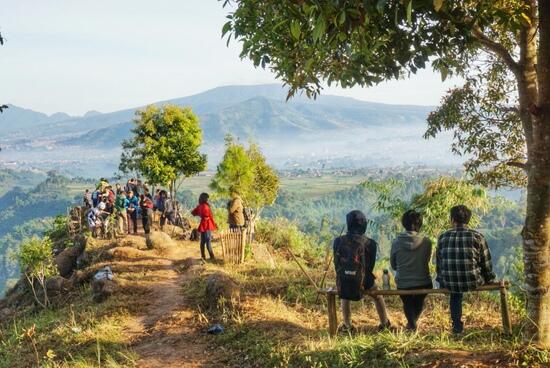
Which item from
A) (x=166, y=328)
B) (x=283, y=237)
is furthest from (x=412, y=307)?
(x=283, y=237)

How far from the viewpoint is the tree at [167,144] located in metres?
27.5

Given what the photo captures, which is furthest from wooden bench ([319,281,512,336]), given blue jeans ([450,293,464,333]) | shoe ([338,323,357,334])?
shoe ([338,323,357,334])

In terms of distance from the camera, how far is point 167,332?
8617 millimetres

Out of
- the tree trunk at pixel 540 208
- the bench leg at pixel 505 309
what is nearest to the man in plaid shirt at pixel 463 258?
the bench leg at pixel 505 309

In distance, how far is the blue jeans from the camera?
659cm

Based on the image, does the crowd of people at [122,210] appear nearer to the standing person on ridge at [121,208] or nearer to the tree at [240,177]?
the standing person on ridge at [121,208]

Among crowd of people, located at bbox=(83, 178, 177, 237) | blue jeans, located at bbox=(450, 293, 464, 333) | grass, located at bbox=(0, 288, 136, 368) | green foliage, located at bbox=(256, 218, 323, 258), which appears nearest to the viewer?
blue jeans, located at bbox=(450, 293, 464, 333)

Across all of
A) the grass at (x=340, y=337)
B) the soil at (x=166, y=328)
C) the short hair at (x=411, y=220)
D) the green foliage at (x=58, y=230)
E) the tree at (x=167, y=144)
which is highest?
the tree at (x=167, y=144)

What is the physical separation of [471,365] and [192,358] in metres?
4.15

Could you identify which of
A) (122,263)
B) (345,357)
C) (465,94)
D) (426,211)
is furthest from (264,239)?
(345,357)

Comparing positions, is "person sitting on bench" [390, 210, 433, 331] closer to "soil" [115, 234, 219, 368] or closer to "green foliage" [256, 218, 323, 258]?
"soil" [115, 234, 219, 368]

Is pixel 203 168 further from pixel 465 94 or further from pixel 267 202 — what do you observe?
pixel 465 94

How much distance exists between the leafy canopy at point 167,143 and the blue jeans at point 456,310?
2240 centimetres

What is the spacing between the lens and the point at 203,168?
95.4 feet
